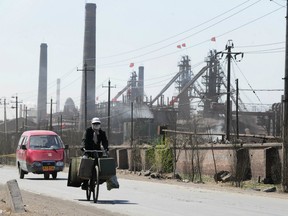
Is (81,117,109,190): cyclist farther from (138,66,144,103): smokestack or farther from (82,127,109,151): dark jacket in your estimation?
(138,66,144,103): smokestack

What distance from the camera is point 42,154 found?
26625 mm

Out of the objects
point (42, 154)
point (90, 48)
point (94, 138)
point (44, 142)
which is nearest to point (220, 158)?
point (44, 142)

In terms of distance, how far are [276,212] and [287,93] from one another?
11.7 m

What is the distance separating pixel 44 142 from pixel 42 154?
70cm

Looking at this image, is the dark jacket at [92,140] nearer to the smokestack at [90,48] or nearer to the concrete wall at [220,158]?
the concrete wall at [220,158]

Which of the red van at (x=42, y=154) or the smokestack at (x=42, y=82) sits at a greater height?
the smokestack at (x=42, y=82)

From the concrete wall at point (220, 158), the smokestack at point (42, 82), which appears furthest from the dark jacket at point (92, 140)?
the smokestack at point (42, 82)

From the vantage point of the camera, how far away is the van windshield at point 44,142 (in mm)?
27016

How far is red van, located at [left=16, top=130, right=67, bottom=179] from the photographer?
2633 cm

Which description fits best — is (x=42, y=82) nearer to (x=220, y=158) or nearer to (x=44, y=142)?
(x=220, y=158)

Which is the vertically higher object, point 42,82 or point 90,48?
point 90,48

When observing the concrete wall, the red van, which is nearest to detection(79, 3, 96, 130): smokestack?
the concrete wall

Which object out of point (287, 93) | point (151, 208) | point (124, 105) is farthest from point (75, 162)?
point (124, 105)

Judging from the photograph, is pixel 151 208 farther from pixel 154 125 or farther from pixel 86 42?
pixel 86 42
